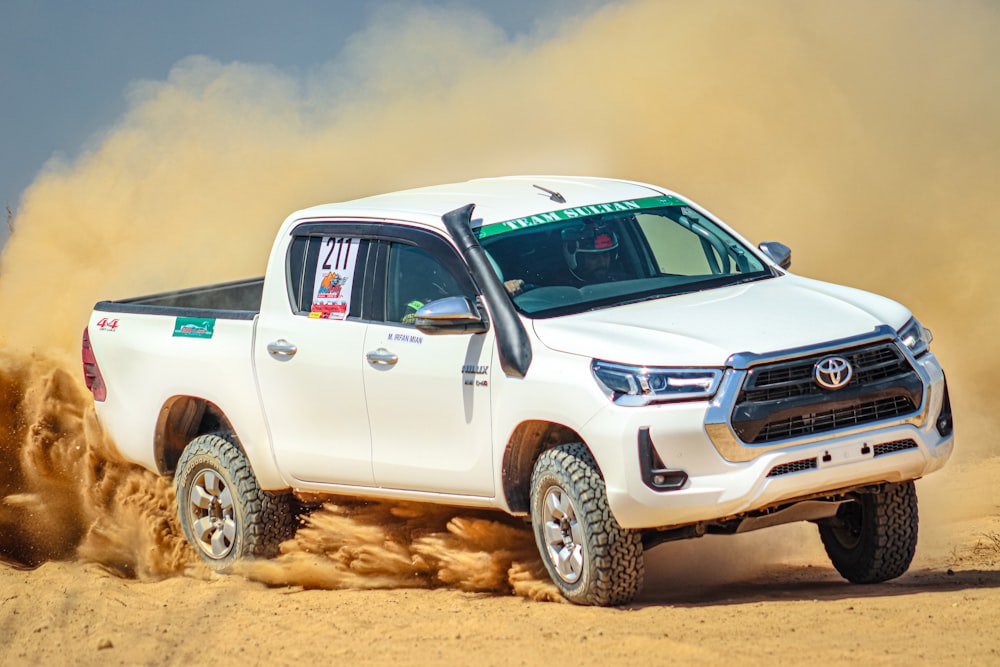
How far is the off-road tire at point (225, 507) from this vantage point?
909 cm

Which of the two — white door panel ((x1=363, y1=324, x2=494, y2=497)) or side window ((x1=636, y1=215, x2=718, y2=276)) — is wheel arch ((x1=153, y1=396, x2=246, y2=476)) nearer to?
white door panel ((x1=363, y1=324, x2=494, y2=497))

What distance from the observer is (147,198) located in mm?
22031

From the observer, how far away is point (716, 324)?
23.7 ft

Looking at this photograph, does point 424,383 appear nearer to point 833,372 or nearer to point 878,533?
point 833,372

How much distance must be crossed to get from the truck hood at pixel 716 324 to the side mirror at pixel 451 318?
303 millimetres

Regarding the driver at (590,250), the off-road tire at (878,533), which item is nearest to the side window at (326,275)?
the driver at (590,250)

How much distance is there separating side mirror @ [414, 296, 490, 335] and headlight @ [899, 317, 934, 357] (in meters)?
1.88

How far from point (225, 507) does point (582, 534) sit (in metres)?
2.78

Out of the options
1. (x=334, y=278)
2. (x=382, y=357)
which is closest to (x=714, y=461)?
(x=382, y=357)

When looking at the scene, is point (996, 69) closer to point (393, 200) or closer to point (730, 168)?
point (730, 168)

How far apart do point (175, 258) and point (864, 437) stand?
14.6 m

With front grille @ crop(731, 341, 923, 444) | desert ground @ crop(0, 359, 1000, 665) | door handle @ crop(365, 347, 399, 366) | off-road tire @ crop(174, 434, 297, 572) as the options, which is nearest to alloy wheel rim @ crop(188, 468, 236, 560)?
off-road tire @ crop(174, 434, 297, 572)

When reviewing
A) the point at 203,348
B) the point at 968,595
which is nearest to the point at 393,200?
the point at 203,348

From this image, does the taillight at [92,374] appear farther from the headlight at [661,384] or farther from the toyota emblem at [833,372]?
the toyota emblem at [833,372]
